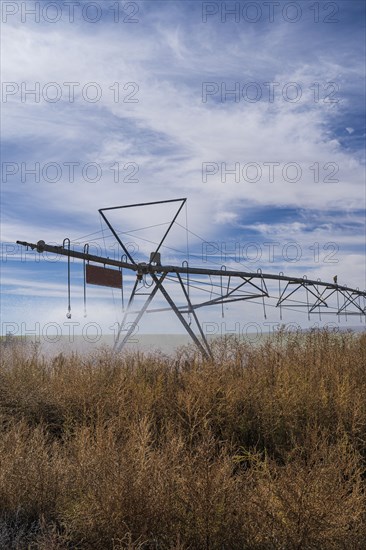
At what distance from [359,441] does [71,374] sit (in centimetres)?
546

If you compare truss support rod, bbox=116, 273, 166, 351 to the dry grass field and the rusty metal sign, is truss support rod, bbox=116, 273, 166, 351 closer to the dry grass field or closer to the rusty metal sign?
the rusty metal sign

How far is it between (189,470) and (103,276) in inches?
318

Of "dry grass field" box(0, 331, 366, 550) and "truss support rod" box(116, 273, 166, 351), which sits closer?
"dry grass field" box(0, 331, 366, 550)

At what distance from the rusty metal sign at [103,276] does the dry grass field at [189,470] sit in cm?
235

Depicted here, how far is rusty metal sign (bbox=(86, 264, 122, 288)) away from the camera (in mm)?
11664

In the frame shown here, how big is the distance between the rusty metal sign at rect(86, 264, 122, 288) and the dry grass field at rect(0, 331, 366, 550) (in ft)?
7.71

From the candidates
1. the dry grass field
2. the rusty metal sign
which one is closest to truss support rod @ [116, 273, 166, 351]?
the rusty metal sign

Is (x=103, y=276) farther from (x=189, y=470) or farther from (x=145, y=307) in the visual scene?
(x=189, y=470)

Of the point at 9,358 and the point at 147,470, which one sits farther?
the point at 9,358

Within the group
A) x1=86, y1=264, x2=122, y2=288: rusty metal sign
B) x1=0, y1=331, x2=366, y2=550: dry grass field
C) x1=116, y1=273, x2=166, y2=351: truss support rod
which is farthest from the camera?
x1=116, y1=273, x2=166, y2=351: truss support rod

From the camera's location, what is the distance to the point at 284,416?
7754 millimetres

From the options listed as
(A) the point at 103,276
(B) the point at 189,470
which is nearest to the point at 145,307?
(A) the point at 103,276

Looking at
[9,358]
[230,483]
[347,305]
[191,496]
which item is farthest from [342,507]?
[347,305]

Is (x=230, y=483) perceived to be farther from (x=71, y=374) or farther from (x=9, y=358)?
(x=9, y=358)
